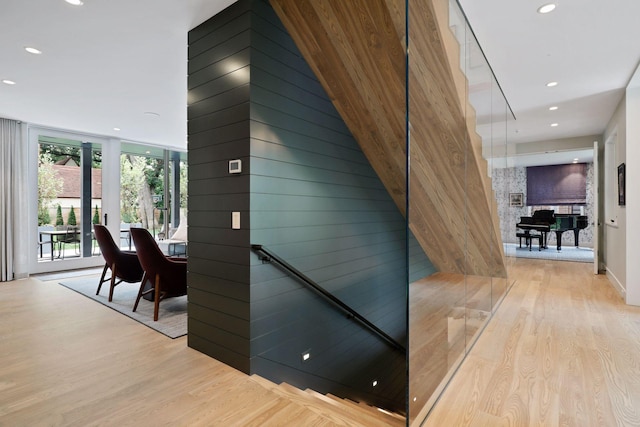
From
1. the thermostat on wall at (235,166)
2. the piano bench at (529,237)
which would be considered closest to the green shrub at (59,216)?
the thermostat on wall at (235,166)

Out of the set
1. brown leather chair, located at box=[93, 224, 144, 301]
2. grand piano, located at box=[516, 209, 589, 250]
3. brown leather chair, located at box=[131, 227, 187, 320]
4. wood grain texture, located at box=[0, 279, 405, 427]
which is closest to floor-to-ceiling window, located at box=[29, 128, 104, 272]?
brown leather chair, located at box=[93, 224, 144, 301]

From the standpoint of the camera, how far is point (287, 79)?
276 cm

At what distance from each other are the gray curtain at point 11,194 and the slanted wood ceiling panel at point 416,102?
225 inches

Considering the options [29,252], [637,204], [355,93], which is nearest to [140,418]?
[355,93]

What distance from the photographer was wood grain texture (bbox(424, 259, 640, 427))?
6.25 ft

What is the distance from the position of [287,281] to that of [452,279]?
4.42ft

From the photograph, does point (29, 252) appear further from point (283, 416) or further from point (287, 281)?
point (283, 416)

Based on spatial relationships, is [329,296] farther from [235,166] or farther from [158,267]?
[158,267]

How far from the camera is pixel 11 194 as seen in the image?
18.4 feet

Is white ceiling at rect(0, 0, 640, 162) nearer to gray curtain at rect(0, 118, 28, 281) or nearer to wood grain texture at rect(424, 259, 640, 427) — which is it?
gray curtain at rect(0, 118, 28, 281)

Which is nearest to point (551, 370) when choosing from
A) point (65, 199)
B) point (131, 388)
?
point (131, 388)

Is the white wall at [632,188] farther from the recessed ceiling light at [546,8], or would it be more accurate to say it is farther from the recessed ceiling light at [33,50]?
the recessed ceiling light at [33,50]

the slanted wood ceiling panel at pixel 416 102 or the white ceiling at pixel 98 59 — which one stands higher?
the white ceiling at pixel 98 59

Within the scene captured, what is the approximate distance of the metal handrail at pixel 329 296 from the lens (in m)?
→ 2.53
